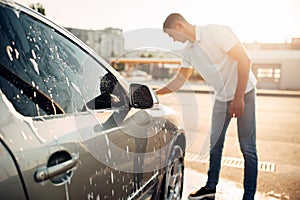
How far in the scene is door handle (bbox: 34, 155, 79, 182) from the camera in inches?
47.0

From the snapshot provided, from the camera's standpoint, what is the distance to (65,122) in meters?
1.49

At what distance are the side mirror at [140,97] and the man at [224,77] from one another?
1167 mm

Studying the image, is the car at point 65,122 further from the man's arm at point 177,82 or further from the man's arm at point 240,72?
the man's arm at point 177,82

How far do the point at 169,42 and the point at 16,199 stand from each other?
8.28ft

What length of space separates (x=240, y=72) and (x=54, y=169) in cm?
221

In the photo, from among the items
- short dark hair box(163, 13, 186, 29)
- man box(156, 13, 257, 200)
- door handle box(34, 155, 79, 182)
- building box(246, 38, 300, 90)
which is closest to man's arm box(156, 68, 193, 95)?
man box(156, 13, 257, 200)

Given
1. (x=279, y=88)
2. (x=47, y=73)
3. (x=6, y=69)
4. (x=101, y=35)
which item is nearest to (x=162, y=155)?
(x=47, y=73)

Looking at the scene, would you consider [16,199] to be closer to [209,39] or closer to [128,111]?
[128,111]

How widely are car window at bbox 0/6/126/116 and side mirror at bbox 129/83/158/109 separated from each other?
0.15 metres

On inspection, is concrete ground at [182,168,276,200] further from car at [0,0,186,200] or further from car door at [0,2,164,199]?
car door at [0,2,164,199]

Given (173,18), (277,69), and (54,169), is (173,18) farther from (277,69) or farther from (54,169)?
(277,69)

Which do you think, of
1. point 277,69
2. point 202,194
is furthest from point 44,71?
point 277,69

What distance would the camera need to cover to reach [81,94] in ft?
6.03

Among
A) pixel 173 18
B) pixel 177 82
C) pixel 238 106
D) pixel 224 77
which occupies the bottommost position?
pixel 238 106
